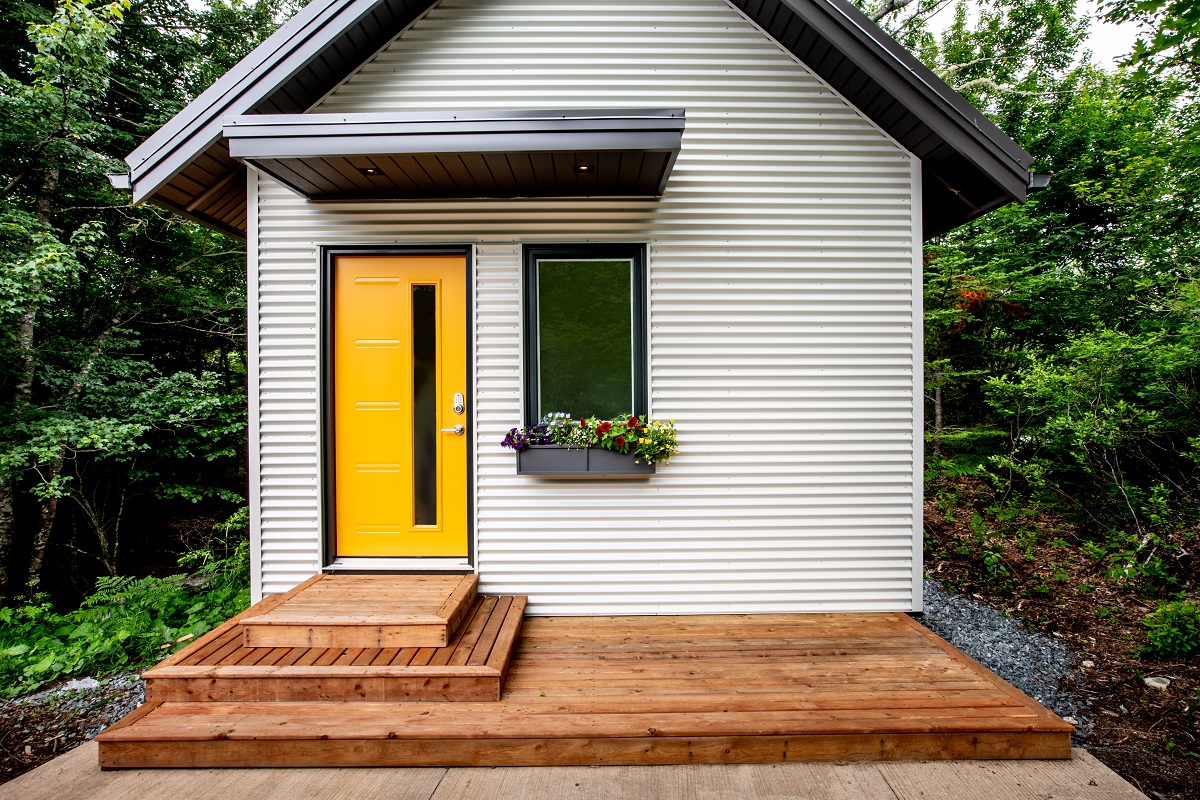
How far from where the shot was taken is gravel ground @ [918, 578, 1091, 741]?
2.86 metres

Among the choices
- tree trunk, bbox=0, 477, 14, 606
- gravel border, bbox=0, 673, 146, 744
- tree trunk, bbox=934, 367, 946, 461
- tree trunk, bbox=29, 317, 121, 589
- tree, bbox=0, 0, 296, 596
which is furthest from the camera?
tree trunk, bbox=934, 367, 946, 461

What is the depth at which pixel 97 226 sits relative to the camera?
499 cm

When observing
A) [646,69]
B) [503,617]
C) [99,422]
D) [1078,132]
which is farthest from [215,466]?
[1078,132]

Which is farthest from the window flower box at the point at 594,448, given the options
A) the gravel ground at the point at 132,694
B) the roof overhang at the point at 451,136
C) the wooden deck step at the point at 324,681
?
the gravel ground at the point at 132,694

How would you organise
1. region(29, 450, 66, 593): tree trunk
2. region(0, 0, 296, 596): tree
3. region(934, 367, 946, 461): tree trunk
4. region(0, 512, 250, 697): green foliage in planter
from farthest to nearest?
region(934, 367, 946, 461): tree trunk → region(29, 450, 66, 593): tree trunk → region(0, 0, 296, 596): tree → region(0, 512, 250, 697): green foliage in planter

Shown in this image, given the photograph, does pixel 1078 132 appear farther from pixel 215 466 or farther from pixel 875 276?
pixel 215 466

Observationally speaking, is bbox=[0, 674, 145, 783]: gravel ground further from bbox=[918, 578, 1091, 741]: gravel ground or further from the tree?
bbox=[918, 578, 1091, 741]: gravel ground

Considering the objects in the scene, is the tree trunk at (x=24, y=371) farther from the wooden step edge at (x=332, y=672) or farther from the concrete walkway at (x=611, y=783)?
the concrete walkway at (x=611, y=783)

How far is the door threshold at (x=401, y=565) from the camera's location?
3326 mm

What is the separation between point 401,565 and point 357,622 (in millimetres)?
708

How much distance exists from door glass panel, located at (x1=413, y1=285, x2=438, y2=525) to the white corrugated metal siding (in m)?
0.33

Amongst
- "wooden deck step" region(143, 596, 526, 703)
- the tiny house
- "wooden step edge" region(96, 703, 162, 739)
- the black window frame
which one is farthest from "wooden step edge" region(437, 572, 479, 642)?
"wooden step edge" region(96, 703, 162, 739)

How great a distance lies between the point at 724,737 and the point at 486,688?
1.09 metres

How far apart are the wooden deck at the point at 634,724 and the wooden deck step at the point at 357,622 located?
0.13m
